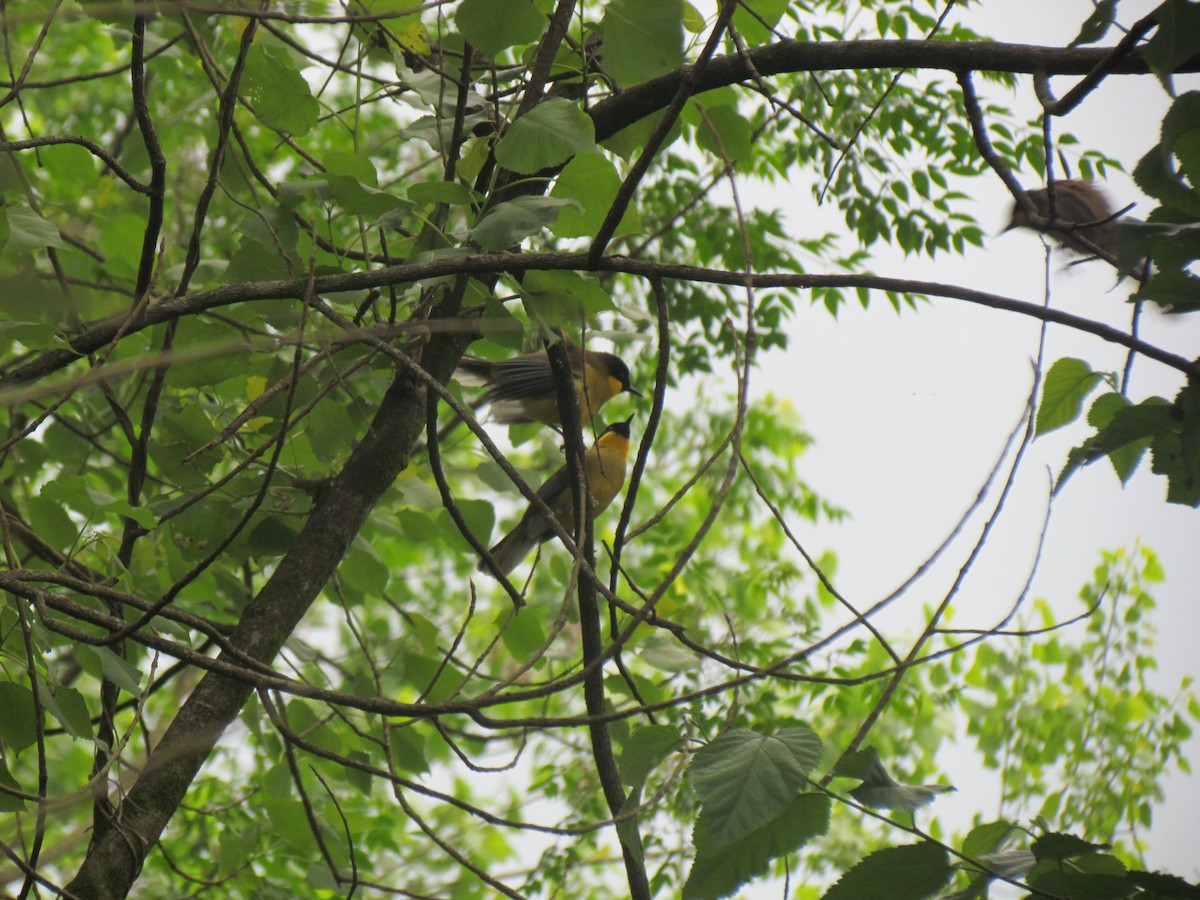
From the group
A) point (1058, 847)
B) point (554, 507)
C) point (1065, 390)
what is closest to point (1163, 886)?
point (1058, 847)

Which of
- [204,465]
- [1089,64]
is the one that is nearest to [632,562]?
[204,465]

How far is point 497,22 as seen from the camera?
160cm

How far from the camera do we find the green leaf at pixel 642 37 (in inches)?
65.3

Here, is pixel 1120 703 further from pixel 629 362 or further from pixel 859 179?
pixel 859 179

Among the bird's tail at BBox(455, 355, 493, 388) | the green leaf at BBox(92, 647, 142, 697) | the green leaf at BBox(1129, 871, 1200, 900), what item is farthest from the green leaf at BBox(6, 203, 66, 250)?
the bird's tail at BBox(455, 355, 493, 388)

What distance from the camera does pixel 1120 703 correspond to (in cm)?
575

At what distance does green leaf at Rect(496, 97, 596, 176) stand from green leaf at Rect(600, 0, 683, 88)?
22 cm

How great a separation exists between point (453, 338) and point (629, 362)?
373cm

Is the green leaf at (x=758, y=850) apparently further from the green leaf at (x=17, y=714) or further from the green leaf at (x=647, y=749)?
the green leaf at (x=17, y=714)

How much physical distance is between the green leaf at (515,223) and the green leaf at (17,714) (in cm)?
92

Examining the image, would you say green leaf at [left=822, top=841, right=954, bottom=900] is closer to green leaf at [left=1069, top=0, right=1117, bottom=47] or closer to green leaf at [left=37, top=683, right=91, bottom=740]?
green leaf at [left=1069, top=0, right=1117, bottom=47]

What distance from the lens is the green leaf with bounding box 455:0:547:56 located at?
1.59 m

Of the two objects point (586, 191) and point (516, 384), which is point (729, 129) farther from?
point (516, 384)

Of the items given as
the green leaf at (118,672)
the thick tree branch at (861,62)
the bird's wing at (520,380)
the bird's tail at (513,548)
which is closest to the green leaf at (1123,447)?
the thick tree branch at (861,62)
